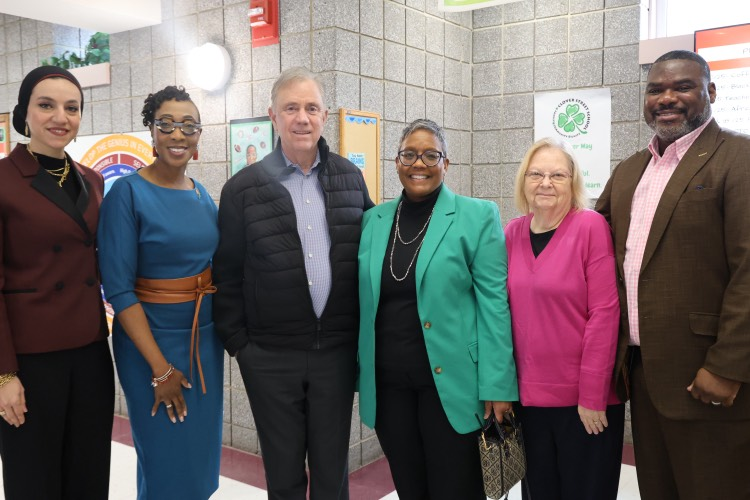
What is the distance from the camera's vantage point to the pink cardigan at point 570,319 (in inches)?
72.6

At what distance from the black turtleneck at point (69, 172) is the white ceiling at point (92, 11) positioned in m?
1.71

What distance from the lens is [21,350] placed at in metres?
1.86

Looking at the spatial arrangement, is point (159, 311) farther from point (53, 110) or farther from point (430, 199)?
point (430, 199)

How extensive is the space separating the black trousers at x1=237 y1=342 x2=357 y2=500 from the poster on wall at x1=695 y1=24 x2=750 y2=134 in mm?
2327

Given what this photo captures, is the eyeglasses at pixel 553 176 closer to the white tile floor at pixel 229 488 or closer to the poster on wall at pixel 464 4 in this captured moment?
the poster on wall at pixel 464 4

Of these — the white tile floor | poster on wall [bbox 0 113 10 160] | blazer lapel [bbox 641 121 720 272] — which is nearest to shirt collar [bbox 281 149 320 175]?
blazer lapel [bbox 641 121 720 272]

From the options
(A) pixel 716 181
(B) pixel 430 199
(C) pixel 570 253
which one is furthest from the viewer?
(B) pixel 430 199

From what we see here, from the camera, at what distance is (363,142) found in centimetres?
311

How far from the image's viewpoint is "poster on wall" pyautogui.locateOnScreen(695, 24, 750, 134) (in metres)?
3.16

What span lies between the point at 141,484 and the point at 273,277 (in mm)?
748

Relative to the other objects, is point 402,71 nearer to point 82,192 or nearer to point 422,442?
point 82,192

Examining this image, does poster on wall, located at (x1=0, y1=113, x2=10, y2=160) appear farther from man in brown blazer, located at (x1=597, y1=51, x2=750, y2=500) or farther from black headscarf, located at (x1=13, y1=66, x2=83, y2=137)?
man in brown blazer, located at (x1=597, y1=51, x2=750, y2=500)

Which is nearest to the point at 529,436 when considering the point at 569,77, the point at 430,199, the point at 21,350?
the point at 430,199

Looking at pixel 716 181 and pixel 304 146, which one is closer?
pixel 716 181
